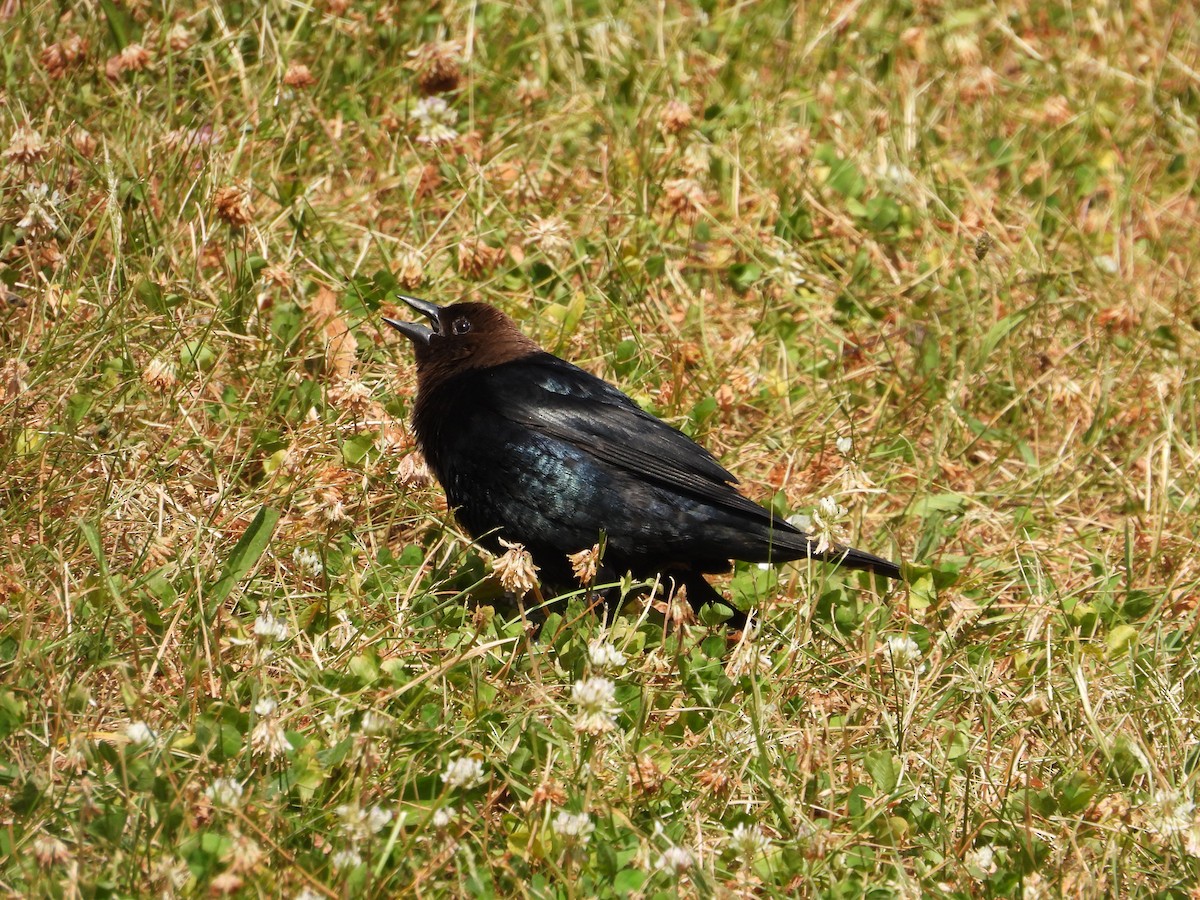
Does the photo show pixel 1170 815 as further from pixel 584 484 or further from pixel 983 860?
pixel 584 484

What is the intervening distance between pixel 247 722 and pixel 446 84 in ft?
9.49

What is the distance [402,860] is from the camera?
8.73ft

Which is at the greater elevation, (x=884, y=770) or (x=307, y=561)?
(x=307, y=561)

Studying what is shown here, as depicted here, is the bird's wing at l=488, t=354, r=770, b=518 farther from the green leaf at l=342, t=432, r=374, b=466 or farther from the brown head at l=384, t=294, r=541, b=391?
the green leaf at l=342, t=432, r=374, b=466

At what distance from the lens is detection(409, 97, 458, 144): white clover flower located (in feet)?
16.4

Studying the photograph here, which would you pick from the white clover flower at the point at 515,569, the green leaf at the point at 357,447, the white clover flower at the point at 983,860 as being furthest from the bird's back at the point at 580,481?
the white clover flower at the point at 983,860

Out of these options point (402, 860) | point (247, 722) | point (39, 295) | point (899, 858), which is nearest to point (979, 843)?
point (899, 858)

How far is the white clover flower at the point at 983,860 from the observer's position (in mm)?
2959

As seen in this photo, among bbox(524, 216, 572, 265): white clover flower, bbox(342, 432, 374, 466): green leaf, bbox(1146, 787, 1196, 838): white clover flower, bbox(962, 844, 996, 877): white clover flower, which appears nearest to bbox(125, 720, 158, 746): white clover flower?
bbox(342, 432, 374, 466): green leaf

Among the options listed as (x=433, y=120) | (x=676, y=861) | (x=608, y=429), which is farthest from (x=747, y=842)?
(x=433, y=120)

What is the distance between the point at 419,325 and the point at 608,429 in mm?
764

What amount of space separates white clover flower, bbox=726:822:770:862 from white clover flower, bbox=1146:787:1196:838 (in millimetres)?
785

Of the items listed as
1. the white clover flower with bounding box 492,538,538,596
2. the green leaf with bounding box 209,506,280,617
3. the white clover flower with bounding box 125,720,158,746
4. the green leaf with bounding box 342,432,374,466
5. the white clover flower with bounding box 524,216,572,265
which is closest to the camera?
the white clover flower with bounding box 125,720,158,746

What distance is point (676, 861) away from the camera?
107 inches
